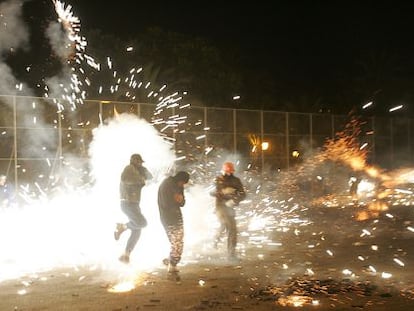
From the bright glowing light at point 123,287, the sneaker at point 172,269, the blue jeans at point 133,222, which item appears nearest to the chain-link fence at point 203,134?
the blue jeans at point 133,222

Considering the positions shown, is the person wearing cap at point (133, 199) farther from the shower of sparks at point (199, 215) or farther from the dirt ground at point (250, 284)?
the dirt ground at point (250, 284)

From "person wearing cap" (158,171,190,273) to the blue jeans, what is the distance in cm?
62

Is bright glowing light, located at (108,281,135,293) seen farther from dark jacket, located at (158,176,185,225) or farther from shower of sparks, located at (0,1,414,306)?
dark jacket, located at (158,176,185,225)

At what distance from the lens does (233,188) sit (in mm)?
10391

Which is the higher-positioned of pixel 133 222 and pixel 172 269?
pixel 133 222

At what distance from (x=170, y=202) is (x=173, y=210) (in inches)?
A: 4.6

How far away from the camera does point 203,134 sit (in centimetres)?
1939

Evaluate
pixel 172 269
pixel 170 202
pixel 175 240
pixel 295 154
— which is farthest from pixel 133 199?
pixel 295 154

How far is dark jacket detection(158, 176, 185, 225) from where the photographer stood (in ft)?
29.6

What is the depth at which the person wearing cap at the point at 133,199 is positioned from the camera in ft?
31.3

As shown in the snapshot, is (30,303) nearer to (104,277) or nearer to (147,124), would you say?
(104,277)

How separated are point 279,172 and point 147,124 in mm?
5983

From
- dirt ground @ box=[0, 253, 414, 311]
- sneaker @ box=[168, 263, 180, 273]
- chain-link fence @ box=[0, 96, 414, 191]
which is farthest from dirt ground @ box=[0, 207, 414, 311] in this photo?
chain-link fence @ box=[0, 96, 414, 191]

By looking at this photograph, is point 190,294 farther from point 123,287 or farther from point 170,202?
point 170,202
